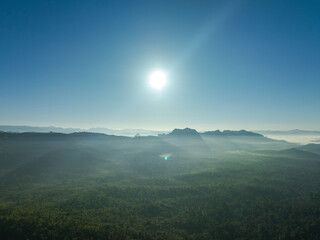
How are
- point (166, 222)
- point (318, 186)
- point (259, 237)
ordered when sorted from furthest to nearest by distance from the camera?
point (318, 186) < point (166, 222) < point (259, 237)

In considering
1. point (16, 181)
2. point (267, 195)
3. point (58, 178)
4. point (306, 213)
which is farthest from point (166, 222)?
point (16, 181)

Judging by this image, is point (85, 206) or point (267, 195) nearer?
point (85, 206)

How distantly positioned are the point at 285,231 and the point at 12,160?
4505 inches

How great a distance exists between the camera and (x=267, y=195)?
43.7 m

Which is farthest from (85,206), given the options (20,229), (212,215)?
(212,215)

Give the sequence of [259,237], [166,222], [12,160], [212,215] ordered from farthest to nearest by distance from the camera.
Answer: [12,160]
[212,215]
[166,222]
[259,237]

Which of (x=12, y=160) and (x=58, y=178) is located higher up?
(x=12, y=160)

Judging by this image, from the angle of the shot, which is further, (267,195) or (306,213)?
(267,195)

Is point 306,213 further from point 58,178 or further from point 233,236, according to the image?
point 58,178

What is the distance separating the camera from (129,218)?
3044 cm

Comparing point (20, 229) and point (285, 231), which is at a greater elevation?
point (20, 229)

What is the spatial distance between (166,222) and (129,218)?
744 cm

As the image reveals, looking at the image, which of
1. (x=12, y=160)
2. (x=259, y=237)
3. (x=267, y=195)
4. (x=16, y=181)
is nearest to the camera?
(x=259, y=237)

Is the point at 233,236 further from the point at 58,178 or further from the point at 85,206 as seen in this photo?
the point at 58,178
